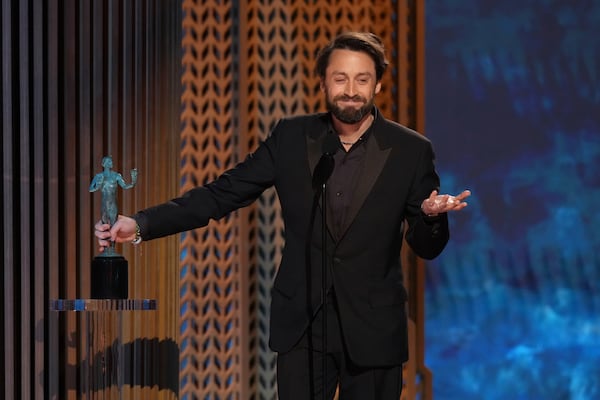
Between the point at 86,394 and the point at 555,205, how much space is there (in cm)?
290

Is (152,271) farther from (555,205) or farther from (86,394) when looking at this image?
(555,205)

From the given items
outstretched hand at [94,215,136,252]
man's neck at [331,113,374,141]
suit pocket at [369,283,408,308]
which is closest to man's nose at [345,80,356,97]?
man's neck at [331,113,374,141]

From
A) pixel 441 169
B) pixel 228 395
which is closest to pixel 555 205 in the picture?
pixel 441 169

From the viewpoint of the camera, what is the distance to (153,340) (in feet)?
13.4

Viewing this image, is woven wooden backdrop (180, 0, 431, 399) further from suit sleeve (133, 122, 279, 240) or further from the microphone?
the microphone

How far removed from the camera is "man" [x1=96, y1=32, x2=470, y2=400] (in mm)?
2752

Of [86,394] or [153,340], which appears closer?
[86,394]

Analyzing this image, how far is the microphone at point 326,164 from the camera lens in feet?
8.75

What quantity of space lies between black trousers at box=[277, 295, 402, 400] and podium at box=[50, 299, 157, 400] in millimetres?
804

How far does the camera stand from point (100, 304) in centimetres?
335

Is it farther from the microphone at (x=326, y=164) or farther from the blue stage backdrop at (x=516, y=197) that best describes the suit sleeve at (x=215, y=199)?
the blue stage backdrop at (x=516, y=197)

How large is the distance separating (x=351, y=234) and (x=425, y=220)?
199mm

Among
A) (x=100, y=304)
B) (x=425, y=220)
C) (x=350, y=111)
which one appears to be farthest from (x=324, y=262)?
(x=100, y=304)
